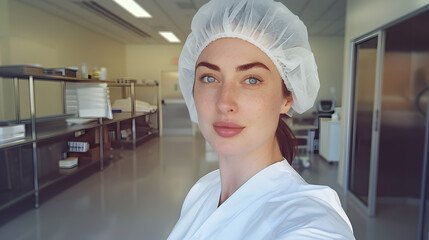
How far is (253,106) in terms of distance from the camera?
2.33 ft

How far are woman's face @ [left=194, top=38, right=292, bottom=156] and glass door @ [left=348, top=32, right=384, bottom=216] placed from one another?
236cm

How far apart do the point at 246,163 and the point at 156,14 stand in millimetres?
4703

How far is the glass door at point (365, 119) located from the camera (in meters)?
2.68

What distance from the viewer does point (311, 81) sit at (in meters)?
0.89

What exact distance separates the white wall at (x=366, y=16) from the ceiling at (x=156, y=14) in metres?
1.07

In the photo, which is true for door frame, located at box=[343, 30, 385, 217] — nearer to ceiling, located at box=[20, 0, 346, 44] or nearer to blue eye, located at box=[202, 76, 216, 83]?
ceiling, located at box=[20, 0, 346, 44]

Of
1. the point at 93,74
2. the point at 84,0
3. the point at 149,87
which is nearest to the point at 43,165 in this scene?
the point at 93,74

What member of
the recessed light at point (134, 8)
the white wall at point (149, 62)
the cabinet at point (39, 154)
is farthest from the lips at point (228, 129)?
the white wall at point (149, 62)

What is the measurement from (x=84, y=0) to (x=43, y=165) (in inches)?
99.6

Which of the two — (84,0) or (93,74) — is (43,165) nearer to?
(93,74)

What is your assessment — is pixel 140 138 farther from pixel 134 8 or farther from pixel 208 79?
pixel 208 79

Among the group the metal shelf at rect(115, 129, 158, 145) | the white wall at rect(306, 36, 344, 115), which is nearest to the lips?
the white wall at rect(306, 36, 344, 115)

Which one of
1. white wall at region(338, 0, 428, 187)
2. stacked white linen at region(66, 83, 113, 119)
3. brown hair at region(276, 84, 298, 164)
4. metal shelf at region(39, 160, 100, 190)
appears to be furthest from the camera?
stacked white linen at region(66, 83, 113, 119)

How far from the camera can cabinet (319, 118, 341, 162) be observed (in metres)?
4.00
